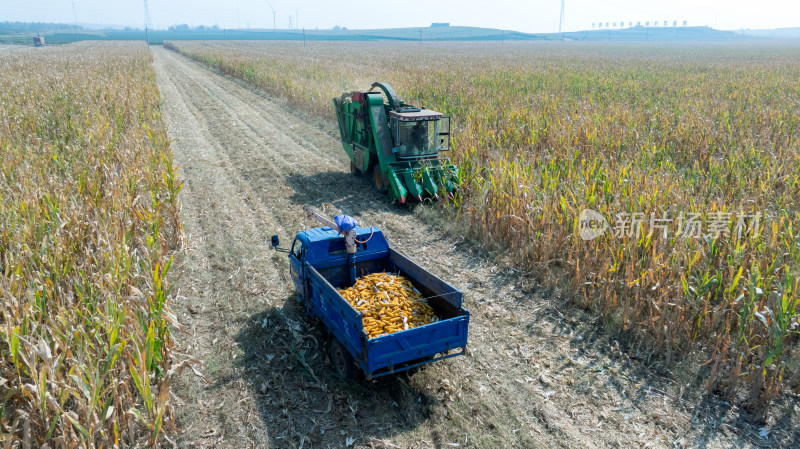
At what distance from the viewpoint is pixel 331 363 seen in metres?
5.87

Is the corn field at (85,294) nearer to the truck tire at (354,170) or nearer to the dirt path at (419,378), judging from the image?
the dirt path at (419,378)

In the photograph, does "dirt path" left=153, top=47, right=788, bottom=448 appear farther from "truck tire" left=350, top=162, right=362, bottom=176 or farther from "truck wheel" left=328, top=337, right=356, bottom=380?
"truck tire" left=350, top=162, right=362, bottom=176

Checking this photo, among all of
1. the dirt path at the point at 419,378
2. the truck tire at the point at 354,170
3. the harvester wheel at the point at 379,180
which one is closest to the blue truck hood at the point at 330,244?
the dirt path at the point at 419,378

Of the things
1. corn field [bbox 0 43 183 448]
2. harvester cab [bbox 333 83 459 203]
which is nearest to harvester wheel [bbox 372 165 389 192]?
harvester cab [bbox 333 83 459 203]

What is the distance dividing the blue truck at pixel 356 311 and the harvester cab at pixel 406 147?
4.10m

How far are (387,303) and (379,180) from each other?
6413 millimetres

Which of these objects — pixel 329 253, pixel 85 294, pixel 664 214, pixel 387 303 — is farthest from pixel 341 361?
pixel 664 214

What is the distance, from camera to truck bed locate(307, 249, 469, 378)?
4926mm

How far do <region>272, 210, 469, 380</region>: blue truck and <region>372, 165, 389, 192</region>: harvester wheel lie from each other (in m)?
4.75

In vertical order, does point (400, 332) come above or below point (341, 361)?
above

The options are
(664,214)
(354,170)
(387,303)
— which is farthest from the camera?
(354,170)

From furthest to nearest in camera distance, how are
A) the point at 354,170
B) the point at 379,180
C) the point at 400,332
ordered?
the point at 354,170
the point at 379,180
the point at 400,332

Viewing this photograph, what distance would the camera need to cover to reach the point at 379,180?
39.1 feet

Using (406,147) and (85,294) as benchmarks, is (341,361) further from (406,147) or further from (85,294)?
(406,147)
